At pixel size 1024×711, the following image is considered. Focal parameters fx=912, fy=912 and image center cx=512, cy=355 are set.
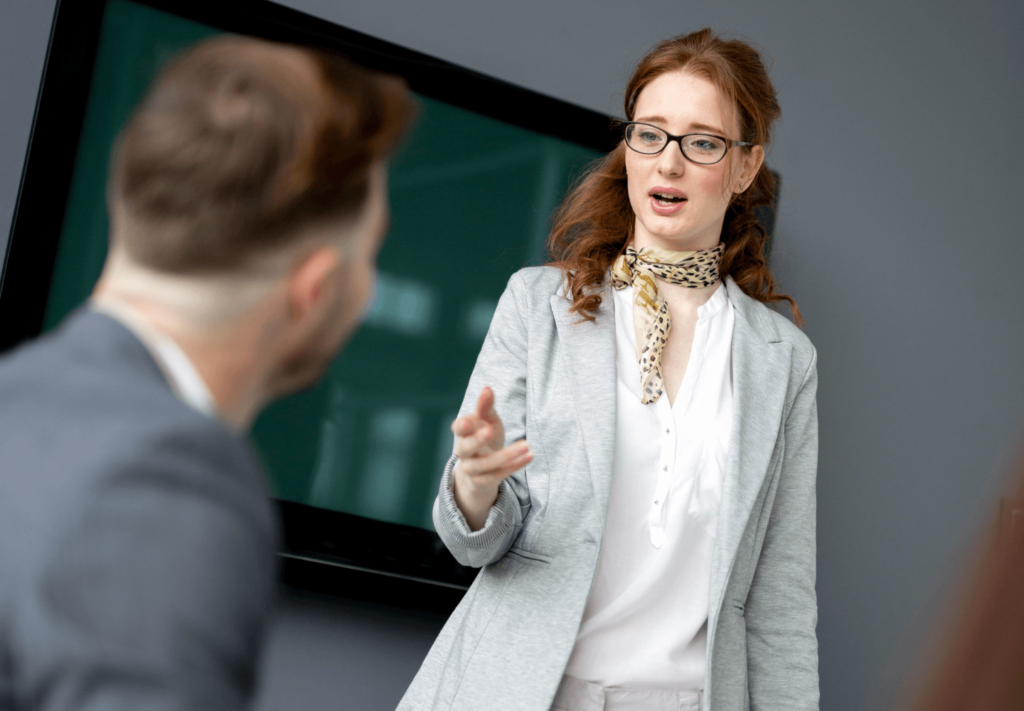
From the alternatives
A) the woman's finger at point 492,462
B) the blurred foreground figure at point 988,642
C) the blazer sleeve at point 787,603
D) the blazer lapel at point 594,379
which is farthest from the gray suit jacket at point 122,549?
the blazer sleeve at point 787,603

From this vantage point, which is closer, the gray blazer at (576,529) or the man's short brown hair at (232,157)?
the man's short brown hair at (232,157)

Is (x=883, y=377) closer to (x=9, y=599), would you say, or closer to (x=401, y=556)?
(x=401, y=556)

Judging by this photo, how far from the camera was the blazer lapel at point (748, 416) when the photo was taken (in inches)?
47.4

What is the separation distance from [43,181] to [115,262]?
1.23 meters

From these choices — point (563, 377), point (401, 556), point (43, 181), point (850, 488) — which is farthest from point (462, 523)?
point (850, 488)

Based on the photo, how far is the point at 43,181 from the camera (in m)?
1.55

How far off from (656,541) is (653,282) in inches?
16.1

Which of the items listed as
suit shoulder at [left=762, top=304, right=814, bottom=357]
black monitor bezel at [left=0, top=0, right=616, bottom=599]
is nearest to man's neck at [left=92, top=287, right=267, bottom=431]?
suit shoulder at [left=762, top=304, right=814, bottom=357]

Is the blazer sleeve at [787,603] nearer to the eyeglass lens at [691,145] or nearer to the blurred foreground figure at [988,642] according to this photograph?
the eyeglass lens at [691,145]

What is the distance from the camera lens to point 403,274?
6.01ft

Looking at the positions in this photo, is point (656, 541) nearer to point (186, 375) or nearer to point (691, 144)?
point (691, 144)

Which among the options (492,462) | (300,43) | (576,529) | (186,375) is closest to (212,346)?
(186,375)

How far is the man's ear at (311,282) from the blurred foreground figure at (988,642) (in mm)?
352

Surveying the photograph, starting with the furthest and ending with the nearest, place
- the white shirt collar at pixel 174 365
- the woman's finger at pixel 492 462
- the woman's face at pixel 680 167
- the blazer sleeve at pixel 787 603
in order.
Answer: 1. the woman's face at pixel 680 167
2. the blazer sleeve at pixel 787 603
3. the woman's finger at pixel 492 462
4. the white shirt collar at pixel 174 365
